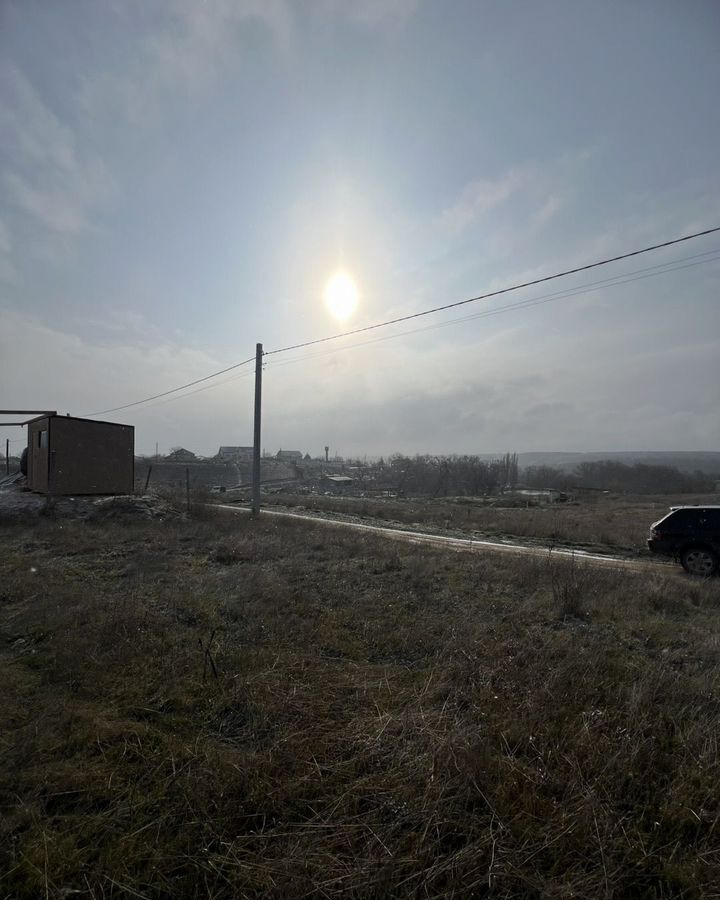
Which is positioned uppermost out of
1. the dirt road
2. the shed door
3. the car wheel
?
the shed door

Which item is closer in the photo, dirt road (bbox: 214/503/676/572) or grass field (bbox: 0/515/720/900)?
grass field (bbox: 0/515/720/900)

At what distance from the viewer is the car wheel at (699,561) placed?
11.4 m

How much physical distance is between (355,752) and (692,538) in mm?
11435

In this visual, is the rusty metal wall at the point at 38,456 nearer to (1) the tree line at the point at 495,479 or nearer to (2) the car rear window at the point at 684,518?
(2) the car rear window at the point at 684,518

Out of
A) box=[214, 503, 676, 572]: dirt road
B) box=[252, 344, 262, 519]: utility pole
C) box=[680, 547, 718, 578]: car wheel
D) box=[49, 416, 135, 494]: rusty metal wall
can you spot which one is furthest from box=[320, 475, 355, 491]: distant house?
box=[680, 547, 718, 578]: car wheel

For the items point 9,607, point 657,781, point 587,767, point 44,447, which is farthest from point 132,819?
point 44,447

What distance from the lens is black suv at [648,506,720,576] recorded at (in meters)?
11.5

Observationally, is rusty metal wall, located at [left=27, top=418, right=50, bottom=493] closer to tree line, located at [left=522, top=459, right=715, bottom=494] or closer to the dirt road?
the dirt road

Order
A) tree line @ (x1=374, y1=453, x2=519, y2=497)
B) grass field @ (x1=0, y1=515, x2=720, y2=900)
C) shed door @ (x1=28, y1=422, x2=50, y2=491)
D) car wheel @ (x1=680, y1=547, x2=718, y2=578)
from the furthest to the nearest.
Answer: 1. tree line @ (x1=374, y1=453, x2=519, y2=497)
2. shed door @ (x1=28, y1=422, x2=50, y2=491)
3. car wheel @ (x1=680, y1=547, x2=718, y2=578)
4. grass field @ (x1=0, y1=515, x2=720, y2=900)

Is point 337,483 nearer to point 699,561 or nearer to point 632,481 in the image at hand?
point 632,481

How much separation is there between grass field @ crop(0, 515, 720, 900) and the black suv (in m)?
5.17

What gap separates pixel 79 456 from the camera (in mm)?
19969

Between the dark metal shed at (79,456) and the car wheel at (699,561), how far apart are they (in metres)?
20.6

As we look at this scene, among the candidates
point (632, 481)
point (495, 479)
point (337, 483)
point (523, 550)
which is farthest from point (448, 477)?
point (523, 550)
